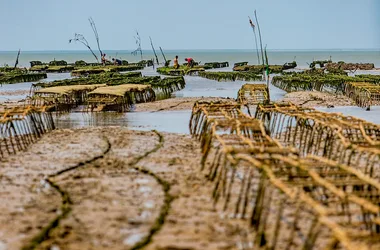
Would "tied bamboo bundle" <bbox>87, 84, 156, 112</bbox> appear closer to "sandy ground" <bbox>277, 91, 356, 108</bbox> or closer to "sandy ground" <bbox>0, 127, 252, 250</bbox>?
"sandy ground" <bbox>277, 91, 356, 108</bbox>

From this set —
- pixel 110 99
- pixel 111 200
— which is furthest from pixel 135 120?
pixel 111 200

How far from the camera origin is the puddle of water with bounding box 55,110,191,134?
15.5 metres

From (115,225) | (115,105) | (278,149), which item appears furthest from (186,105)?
(115,225)

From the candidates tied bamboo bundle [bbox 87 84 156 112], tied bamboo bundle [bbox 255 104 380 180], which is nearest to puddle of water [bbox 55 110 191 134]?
tied bamboo bundle [bbox 87 84 156 112]

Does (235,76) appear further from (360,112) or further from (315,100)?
(360,112)

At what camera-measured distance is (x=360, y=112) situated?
62.9ft

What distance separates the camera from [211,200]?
7.50m

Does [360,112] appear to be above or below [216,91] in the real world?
above

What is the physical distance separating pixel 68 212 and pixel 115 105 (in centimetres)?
1392

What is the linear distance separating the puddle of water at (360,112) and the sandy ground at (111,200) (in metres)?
8.35

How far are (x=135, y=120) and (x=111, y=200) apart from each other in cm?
987

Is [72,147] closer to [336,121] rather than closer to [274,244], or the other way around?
[336,121]

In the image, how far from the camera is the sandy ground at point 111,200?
19.8ft

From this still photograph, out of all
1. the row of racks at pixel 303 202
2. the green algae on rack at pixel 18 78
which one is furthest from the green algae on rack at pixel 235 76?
the row of racks at pixel 303 202
